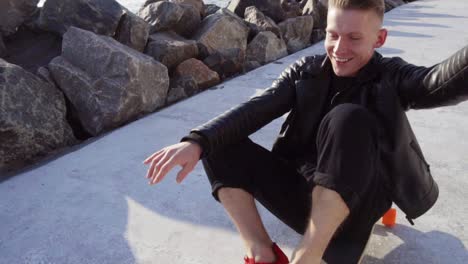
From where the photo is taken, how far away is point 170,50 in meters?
4.26

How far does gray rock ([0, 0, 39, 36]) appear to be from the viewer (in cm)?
411

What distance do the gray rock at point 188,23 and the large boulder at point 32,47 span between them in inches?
52.7

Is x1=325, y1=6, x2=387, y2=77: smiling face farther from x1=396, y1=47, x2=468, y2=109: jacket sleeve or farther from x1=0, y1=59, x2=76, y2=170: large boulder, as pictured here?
x1=0, y1=59, x2=76, y2=170: large boulder

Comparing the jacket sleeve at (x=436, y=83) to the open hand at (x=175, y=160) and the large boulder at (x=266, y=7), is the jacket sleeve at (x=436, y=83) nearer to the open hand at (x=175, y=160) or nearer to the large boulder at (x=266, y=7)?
the open hand at (x=175, y=160)

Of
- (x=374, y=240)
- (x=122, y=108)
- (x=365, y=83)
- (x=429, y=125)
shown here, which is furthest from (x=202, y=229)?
(x=429, y=125)

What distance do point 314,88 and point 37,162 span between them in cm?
183

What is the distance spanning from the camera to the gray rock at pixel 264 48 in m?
5.22

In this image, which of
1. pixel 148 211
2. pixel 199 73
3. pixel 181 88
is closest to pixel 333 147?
pixel 148 211

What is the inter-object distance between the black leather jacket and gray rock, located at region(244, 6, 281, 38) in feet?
13.8

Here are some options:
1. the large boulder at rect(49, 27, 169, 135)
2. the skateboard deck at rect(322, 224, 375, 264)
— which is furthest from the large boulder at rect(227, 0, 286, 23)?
the skateboard deck at rect(322, 224, 375, 264)

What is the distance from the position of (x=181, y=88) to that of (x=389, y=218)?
239 cm

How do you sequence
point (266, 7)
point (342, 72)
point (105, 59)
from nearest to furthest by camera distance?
point (342, 72), point (105, 59), point (266, 7)

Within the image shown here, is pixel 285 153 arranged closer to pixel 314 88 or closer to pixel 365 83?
pixel 314 88

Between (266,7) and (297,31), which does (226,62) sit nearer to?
(297,31)
